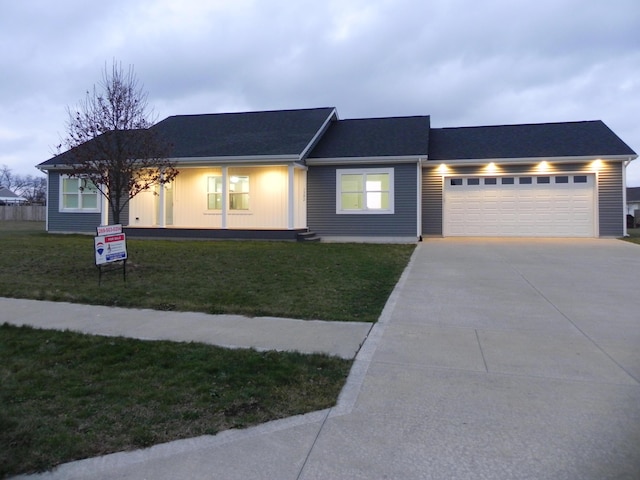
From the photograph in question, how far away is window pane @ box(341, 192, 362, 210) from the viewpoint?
1853 centimetres

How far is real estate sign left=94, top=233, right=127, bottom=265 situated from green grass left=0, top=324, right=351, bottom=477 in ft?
12.4

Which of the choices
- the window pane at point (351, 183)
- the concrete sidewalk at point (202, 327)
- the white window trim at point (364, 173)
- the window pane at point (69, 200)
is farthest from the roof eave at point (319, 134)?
the concrete sidewalk at point (202, 327)

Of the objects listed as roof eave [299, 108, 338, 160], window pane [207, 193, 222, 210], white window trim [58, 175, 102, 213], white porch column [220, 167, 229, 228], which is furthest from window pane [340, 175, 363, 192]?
white window trim [58, 175, 102, 213]

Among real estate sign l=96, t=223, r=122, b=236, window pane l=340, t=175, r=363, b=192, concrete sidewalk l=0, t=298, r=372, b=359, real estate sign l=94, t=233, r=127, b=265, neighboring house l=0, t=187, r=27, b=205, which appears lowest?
concrete sidewalk l=0, t=298, r=372, b=359

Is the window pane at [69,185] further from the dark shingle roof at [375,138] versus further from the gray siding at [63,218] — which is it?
the dark shingle roof at [375,138]

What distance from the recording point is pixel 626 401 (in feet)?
12.7

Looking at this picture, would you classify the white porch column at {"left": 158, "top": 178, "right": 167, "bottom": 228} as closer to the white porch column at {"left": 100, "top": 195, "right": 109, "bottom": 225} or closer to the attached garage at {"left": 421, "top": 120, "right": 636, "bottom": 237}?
the white porch column at {"left": 100, "top": 195, "right": 109, "bottom": 225}

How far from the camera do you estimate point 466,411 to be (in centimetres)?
371

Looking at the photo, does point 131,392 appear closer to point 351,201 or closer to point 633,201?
point 351,201

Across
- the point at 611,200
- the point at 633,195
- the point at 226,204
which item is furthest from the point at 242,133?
the point at 633,195

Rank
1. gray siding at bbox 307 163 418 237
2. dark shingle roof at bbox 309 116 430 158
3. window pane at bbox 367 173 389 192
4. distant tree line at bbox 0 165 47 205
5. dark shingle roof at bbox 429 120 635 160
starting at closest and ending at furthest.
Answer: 1. gray siding at bbox 307 163 418 237
2. dark shingle roof at bbox 309 116 430 158
3. window pane at bbox 367 173 389 192
4. dark shingle roof at bbox 429 120 635 160
5. distant tree line at bbox 0 165 47 205

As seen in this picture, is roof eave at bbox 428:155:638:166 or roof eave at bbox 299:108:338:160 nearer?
roof eave at bbox 299:108:338:160

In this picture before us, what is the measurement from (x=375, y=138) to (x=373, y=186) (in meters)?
2.50

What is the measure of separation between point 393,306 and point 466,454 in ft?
13.8
